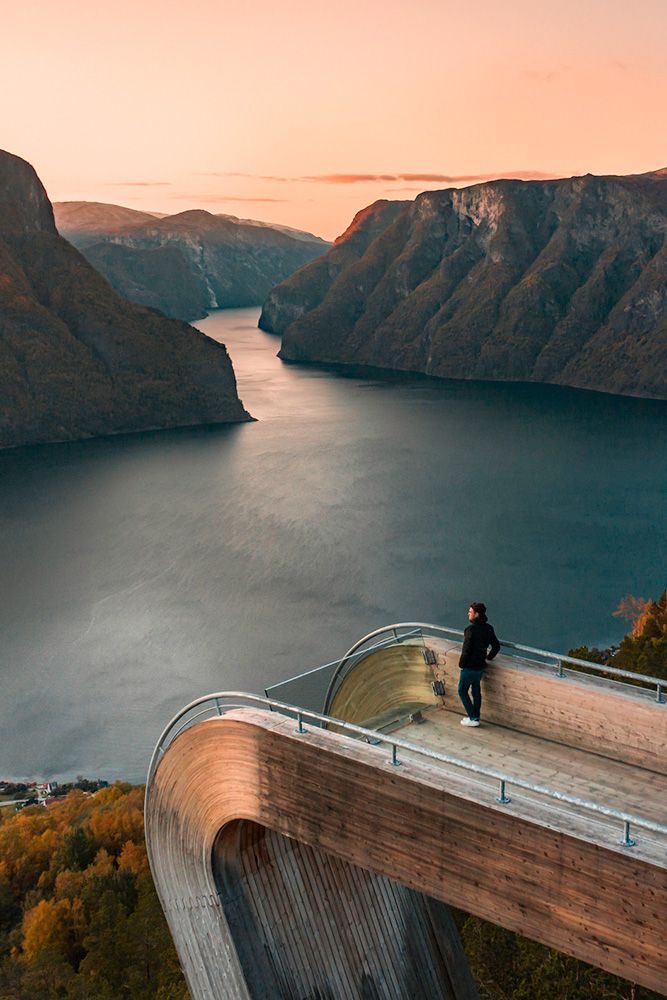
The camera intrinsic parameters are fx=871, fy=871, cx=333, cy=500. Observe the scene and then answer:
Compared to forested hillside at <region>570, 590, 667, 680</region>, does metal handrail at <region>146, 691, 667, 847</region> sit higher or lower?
higher

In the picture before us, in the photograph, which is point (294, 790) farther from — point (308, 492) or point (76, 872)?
point (308, 492)

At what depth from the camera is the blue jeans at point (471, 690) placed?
40.7ft

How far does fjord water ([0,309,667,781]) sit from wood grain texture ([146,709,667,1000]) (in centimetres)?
2984

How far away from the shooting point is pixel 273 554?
7012 centimetres

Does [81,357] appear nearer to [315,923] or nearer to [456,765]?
[315,923]

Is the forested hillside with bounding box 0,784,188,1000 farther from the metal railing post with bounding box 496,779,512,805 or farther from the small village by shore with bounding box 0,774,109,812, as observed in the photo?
the metal railing post with bounding box 496,779,512,805

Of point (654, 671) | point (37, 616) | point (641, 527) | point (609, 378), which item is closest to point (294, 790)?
point (654, 671)

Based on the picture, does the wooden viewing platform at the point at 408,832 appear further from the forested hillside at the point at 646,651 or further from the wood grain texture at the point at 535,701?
the forested hillside at the point at 646,651

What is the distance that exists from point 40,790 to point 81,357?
362ft

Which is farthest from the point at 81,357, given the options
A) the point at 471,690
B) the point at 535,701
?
the point at 535,701

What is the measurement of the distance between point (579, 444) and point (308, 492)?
3784 centimetres

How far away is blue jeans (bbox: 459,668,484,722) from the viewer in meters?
12.4

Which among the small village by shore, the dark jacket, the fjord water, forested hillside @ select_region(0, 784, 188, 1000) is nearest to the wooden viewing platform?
the dark jacket

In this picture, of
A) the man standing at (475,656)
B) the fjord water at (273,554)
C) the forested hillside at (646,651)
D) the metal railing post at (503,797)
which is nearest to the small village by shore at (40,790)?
the fjord water at (273,554)
